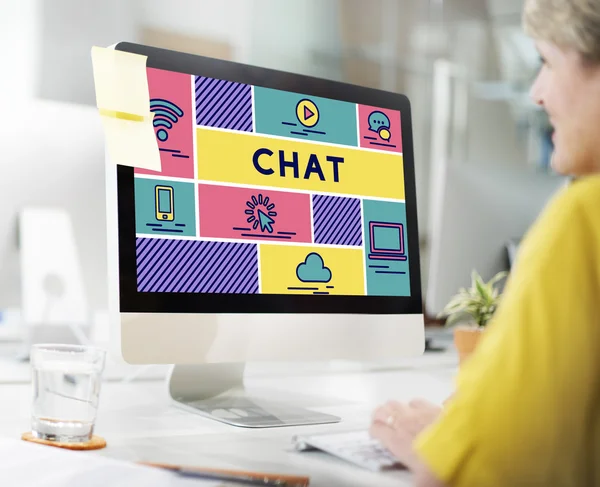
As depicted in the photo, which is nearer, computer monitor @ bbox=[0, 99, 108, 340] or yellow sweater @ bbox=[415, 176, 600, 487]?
yellow sweater @ bbox=[415, 176, 600, 487]

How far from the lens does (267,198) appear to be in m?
1.18

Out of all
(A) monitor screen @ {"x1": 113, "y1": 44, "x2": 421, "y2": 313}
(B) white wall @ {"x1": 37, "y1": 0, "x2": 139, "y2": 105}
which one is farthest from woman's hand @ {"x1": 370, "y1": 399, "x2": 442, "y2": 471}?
(B) white wall @ {"x1": 37, "y1": 0, "x2": 139, "y2": 105}

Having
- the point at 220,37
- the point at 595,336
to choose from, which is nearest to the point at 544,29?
the point at 595,336

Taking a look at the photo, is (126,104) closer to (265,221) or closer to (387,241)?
(265,221)

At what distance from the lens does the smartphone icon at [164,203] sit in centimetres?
107

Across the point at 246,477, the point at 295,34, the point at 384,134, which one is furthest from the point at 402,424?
the point at 295,34

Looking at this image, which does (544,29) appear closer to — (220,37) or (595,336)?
(595,336)

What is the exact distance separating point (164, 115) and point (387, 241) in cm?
45

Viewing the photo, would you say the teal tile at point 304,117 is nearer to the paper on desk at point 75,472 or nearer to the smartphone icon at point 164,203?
the smartphone icon at point 164,203

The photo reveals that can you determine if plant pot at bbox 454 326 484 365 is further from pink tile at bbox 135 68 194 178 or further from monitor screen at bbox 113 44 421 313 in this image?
pink tile at bbox 135 68 194 178

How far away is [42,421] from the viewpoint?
37.3 inches

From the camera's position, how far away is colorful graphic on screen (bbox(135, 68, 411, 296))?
1.08 meters

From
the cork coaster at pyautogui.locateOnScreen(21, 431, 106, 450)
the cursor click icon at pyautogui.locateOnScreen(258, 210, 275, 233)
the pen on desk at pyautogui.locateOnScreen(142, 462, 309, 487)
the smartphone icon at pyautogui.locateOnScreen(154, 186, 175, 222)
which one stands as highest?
the smartphone icon at pyautogui.locateOnScreen(154, 186, 175, 222)

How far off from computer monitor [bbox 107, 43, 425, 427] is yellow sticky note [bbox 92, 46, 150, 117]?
0.02 metres
